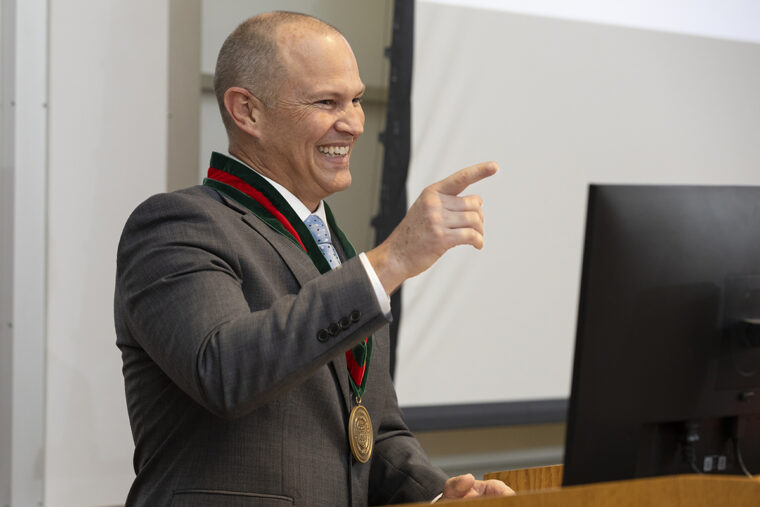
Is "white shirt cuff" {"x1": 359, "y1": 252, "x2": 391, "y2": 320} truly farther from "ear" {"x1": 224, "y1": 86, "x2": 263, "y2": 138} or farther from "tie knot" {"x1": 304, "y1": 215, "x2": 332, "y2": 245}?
"ear" {"x1": 224, "y1": 86, "x2": 263, "y2": 138}

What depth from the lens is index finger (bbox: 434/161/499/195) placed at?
906mm

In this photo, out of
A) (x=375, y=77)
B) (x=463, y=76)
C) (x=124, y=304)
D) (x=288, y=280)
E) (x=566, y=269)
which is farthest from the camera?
(x=566, y=269)

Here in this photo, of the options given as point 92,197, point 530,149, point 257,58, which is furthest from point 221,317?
point 530,149

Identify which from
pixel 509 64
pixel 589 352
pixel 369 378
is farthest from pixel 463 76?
pixel 589 352

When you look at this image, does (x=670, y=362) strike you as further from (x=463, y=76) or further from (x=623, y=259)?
(x=463, y=76)

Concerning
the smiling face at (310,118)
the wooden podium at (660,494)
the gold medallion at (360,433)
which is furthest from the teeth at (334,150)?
the wooden podium at (660,494)

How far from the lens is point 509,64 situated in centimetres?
303

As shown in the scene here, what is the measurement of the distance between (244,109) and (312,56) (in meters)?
0.15

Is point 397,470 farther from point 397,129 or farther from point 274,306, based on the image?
point 397,129

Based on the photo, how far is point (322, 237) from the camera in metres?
1.36

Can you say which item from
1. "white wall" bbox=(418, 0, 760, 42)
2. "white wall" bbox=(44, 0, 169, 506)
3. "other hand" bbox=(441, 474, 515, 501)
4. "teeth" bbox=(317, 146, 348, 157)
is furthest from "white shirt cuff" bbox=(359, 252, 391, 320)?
"white wall" bbox=(418, 0, 760, 42)

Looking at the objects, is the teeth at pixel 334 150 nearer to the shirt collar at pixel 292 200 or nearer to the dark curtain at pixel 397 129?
the shirt collar at pixel 292 200

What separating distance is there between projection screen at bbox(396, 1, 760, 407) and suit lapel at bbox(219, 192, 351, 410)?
1.63 m

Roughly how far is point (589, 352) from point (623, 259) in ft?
0.35
